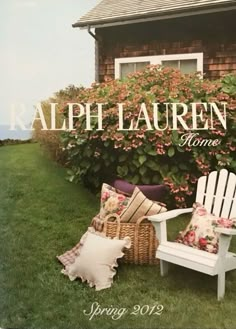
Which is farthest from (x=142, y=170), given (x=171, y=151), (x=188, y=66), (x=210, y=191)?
(x=188, y=66)

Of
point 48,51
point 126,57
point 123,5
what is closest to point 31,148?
point 48,51

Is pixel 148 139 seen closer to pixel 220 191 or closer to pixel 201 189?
pixel 201 189

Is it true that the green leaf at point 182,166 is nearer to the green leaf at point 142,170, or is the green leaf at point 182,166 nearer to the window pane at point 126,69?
the green leaf at point 142,170

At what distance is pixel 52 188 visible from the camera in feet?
8.00

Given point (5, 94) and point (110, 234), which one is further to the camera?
point (110, 234)

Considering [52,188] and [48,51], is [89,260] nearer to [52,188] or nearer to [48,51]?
[52,188]

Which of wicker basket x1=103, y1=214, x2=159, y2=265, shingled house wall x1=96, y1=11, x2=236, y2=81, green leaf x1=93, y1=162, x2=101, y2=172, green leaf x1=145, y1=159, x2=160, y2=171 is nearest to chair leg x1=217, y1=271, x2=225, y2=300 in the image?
wicker basket x1=103, y1=214, x2=159, y2=265

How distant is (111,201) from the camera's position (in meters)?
2.55

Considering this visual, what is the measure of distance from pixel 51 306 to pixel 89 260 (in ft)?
0.86

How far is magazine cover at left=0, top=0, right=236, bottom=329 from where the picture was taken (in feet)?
7.45

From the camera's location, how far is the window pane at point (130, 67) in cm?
238

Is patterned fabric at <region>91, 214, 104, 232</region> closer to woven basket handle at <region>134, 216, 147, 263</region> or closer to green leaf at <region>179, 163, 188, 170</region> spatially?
woven basket handle at <region>134, 216, 147, 263</region>

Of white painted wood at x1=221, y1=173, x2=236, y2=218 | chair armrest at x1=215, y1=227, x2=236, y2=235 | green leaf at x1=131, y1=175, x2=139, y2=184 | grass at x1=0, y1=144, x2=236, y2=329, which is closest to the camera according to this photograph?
grass at x1=0, y1=144, x2=236, y2=329

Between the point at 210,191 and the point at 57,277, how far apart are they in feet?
2.58
